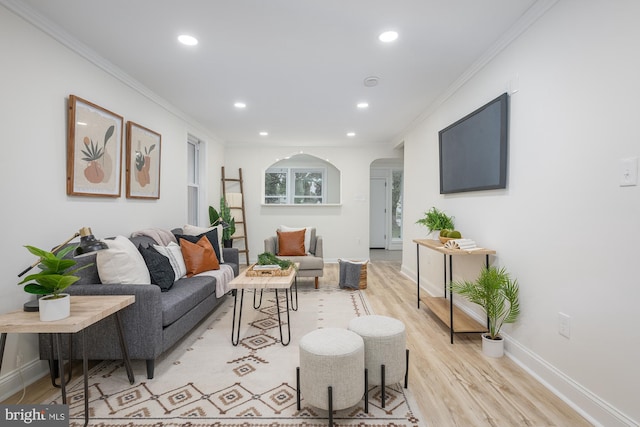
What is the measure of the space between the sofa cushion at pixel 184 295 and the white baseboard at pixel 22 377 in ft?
2.83

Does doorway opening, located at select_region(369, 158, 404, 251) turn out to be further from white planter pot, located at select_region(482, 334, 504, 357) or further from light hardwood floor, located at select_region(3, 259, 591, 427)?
white planter pot, located at select_region(482, 334, 504, 357)

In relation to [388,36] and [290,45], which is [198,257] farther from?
[388,36]

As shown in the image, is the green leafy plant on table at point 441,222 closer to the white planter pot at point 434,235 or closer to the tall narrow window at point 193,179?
the white planter pot at point 434,235

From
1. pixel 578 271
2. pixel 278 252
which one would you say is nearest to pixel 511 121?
Answer: pixel 578 271

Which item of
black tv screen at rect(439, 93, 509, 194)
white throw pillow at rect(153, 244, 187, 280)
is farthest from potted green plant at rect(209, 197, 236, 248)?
black tv screen at rect(439, 93, 509, 194)

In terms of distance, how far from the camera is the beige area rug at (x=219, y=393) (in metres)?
1.74

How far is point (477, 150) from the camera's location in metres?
2.92

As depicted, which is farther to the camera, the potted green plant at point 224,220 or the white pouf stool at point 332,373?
the potted green plant at point 224,220

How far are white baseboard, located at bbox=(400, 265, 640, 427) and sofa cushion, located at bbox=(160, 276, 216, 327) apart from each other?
2.60 metres

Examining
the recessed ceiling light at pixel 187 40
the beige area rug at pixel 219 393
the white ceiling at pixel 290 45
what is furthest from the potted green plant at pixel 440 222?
the recessed ceiling light at pixel 187 40

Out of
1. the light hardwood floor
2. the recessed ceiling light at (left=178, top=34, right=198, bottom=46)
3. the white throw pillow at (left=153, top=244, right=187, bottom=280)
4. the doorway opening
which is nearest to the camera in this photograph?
the light hardwood floor

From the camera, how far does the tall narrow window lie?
5.27 m

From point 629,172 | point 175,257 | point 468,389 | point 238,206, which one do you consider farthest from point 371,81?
point 238,206

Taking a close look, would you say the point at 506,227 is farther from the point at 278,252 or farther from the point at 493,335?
the point at 278,252
